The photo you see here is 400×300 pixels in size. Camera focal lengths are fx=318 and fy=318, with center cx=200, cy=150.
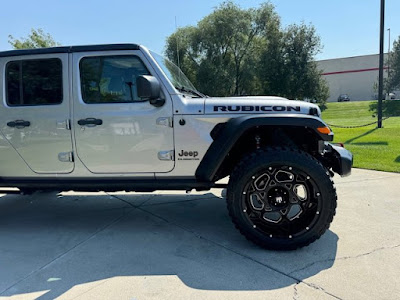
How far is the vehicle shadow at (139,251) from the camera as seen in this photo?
101 inches

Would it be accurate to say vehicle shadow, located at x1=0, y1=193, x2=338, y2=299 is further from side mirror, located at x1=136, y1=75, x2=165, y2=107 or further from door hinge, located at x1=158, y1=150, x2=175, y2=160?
side mirror, located at x1=136, y1=75, x2=165, y2=107

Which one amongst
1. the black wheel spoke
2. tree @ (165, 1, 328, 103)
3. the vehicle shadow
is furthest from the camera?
tree @ (165, 1, 328, 103)

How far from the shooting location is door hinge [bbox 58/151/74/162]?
3.36m

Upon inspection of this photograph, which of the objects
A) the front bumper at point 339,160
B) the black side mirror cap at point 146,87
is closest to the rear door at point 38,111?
the black side mirror cap at point 146,87

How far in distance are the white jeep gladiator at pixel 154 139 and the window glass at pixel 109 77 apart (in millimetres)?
10

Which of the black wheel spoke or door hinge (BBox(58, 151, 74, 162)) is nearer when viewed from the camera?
the black wheel spoke

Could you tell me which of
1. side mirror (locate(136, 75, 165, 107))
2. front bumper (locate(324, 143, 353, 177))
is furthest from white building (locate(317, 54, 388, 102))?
side mirror (locate(136, 75, 165, 107))

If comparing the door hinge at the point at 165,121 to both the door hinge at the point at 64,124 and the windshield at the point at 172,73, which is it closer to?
the windshield at the point at 172,73

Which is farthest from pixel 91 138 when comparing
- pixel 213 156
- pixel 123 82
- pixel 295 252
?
pixel 295 252

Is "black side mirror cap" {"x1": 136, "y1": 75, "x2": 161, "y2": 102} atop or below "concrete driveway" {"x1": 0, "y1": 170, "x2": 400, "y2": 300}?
atop

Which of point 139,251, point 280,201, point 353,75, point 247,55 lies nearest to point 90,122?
point 139,251

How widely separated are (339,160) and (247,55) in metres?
27.3

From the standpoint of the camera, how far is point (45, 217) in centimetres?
416

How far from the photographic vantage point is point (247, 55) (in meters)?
29.0
